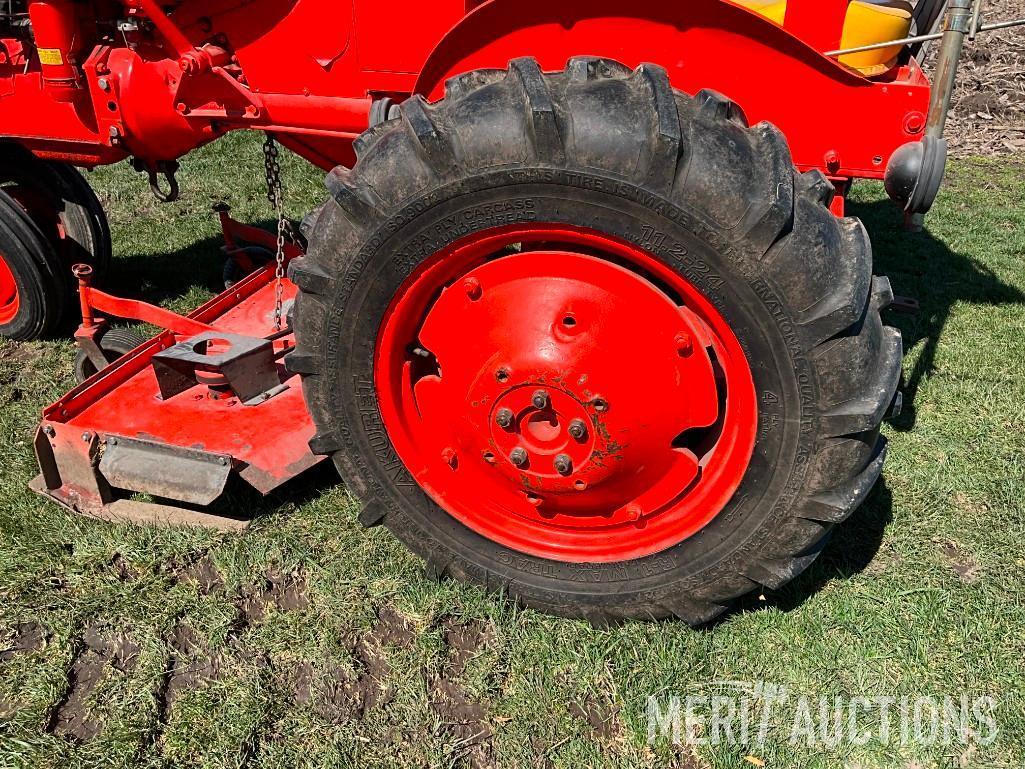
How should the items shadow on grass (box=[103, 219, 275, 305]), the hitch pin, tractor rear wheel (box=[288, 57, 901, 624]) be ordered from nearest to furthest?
tractor rear wheel (box=[288, 57, 901, 624]) < the hitch pin < shadow on grass (box=[103, 219, 275, 305])

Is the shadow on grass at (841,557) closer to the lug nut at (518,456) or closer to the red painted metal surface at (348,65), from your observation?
the lug nut at (518,456)

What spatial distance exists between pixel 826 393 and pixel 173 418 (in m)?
2.31

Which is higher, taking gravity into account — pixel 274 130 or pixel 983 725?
pixel 274 130

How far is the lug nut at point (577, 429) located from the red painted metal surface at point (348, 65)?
43.9 inches

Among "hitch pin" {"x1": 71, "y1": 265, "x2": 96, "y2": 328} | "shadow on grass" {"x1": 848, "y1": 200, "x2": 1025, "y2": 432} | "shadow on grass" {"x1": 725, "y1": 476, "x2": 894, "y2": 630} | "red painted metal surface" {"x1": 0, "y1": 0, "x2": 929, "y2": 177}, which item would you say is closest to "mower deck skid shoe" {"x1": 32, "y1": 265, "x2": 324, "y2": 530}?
"hitch pin" {"x1": 71, "y1": 265, "x2": 96, "y2": 328}

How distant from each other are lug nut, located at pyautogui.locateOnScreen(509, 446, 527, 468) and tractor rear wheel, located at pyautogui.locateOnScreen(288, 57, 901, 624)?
12 mm

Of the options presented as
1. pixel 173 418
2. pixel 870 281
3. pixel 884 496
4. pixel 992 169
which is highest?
pixel 870 281

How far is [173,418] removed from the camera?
3.07 m

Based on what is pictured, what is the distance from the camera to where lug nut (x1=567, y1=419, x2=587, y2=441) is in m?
2.17

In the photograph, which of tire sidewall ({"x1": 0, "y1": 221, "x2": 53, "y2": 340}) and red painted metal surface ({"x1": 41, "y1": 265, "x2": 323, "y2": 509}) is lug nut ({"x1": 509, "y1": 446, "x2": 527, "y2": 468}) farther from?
tire sidewall ({"x1": 0, "y1": 221, "x2": 53, "y2": 340})

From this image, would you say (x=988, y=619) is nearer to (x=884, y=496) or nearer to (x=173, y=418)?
(x=884, y=496)

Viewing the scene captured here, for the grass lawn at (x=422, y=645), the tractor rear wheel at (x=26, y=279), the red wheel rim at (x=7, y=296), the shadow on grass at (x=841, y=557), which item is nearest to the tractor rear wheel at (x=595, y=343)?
the grass lawn at (x=422, y=645)

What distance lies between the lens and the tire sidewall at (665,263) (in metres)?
1.96

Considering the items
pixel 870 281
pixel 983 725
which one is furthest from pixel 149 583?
pixel 983 725
